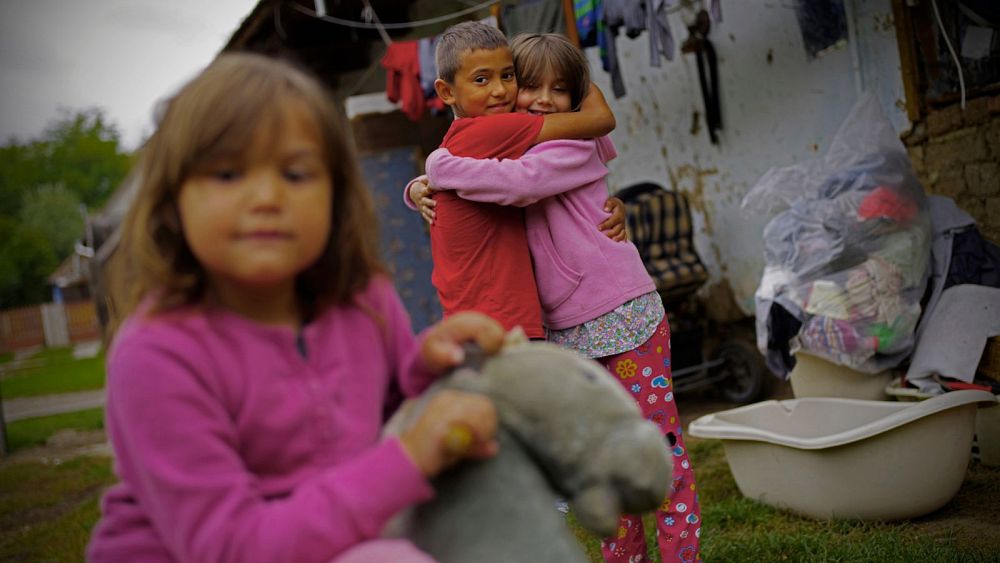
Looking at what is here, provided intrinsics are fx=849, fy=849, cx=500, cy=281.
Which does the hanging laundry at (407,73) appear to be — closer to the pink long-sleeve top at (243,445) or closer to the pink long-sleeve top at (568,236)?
the pink long-sleeve top at (568,236)

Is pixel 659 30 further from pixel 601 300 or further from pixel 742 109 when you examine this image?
pixel 601 300

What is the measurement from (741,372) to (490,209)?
3.79 m

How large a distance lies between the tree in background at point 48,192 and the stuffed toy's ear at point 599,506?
51.1 meters

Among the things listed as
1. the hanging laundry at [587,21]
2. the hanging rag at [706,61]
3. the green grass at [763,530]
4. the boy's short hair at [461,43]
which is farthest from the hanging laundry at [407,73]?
the boy's short hair at [461,43]

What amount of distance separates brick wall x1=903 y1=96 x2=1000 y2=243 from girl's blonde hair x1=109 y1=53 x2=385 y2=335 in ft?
12.5

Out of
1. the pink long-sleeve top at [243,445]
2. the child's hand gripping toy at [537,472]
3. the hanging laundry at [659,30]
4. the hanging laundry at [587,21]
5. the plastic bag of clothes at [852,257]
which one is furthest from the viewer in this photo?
the hanging laundry at [587,21]

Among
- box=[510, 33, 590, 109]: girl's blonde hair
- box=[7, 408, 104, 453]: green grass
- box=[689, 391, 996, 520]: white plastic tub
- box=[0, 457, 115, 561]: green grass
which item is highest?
box=[510, 33, 590, 109]: girl's blonde hair

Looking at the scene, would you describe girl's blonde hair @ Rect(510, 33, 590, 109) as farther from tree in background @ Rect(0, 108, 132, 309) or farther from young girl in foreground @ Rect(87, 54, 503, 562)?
tree in background @ Rect(0, 108, 132, 309)

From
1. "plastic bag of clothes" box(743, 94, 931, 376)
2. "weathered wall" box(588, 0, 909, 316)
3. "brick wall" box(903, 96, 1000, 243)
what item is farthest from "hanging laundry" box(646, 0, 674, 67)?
"brick wall" box(903, 96, 1000, 243)

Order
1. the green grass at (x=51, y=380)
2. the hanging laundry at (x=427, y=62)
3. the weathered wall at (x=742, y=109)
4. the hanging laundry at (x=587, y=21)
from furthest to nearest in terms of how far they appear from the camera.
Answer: the green grass at (x=51, y=380), the hanging laundry at (x=427, y=62), the hanging laundry at (x=587, y=21), the weathered wall at (x=742, y=109)

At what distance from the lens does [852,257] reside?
4.05 m

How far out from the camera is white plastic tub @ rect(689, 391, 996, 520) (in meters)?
3.04

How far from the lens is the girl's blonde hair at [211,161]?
3.73 ft

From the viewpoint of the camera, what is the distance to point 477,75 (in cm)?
247
